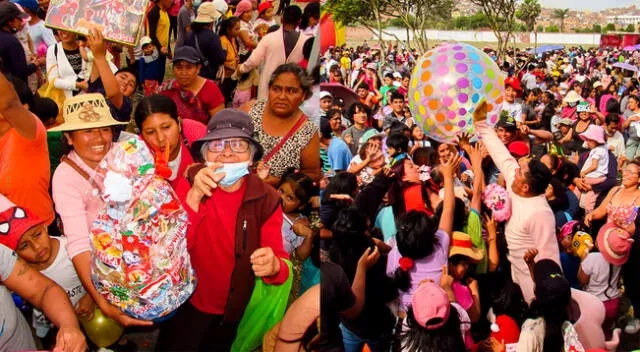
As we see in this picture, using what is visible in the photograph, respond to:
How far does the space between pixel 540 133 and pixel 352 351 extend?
2.16 meters

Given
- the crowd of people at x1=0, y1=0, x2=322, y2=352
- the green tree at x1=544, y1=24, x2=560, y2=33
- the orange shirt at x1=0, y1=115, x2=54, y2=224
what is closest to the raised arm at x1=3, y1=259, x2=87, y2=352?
the crowd of people at x1=0, y1=0, x2=322, y2=352

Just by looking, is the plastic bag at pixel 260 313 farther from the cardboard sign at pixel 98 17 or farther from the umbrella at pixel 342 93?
the umbrella at pixel 342 93

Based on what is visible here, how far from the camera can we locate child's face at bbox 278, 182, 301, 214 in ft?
7.62

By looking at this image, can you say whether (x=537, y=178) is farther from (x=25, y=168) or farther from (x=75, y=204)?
(x=25, y=168)

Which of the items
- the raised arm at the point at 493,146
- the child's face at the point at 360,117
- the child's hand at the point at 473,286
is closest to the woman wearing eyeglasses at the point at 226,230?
the child's hand at the point at 473,286

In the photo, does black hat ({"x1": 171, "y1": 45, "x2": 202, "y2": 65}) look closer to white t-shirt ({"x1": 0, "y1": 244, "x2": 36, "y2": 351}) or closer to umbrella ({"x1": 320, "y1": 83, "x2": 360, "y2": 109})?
white t-shirt ({"x1": 0, "y1": 244, "x2": 36, "y2": 351})

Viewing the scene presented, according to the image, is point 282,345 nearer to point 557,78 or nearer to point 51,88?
point 51,88

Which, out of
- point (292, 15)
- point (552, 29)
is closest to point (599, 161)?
point (292, 15)

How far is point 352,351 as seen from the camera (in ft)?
9.00

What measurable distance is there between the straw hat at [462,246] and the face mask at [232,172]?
1101mm

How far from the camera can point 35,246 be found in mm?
2139

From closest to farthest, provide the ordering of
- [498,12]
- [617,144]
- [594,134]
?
[594,134], [617,144], [498,12]

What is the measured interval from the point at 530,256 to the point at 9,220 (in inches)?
87.2

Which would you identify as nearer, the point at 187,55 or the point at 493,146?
the point at 187,55
